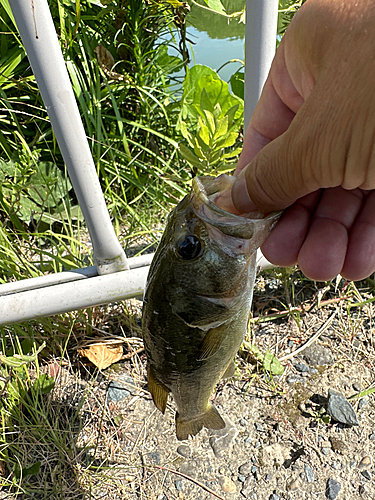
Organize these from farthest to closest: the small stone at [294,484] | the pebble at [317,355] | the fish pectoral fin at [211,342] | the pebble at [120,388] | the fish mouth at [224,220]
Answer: the pebble at [317,355] → the pebble at [120,388] → the small stone at [294,484] → the fish pectoral fin at [211,342] → the fish mouth at [224,220]

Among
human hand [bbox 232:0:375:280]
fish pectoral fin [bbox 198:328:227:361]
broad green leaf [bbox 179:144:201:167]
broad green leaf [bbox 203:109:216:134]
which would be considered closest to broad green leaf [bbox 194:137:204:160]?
broad green leaf [bbox 179:144:201:167]

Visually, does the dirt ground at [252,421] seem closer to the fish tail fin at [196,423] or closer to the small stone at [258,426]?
the small stone at [258,426]

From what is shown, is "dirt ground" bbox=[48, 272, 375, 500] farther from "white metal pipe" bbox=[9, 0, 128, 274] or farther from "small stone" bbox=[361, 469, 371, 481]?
"white metal pipe" bbox=[9, 0, 128, 274]

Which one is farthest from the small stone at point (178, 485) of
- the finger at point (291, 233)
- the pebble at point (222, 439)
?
the finger at point (291, 233)

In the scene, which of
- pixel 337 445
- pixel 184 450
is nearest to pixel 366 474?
→ pixel 337 445

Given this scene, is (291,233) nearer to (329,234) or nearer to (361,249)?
(329,234)

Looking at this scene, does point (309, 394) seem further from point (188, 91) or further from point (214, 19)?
point (214, 19)
